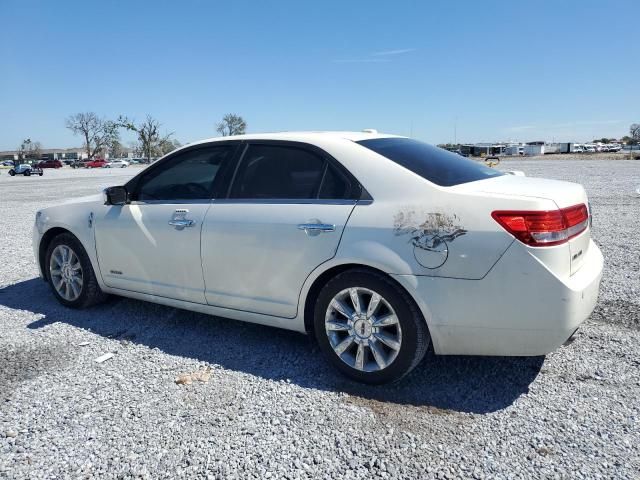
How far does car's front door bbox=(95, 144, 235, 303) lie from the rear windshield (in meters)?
1.24

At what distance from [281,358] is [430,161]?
1.79 metres

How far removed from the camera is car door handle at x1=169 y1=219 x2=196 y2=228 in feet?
12.6

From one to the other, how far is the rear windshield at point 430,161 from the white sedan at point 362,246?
18 mm

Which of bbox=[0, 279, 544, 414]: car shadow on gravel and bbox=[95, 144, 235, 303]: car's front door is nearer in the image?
bbox=[0, 279, 544, 414]: car shadow on gravel

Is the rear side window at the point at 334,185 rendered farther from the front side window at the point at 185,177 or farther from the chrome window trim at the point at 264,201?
the front side window at the point at 185,177

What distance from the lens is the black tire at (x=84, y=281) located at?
4.67 meters

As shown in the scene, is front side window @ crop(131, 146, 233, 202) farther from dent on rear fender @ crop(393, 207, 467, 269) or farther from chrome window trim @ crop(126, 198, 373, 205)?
dent on rear fender @ crop(393, 207, 467, 269)

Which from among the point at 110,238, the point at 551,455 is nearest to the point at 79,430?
the point at 110,238

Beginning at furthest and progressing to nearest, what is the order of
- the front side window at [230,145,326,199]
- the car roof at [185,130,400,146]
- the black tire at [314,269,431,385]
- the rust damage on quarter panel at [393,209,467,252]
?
1. the car roof at [185,130,400,146]
2. the front side window at [230,145,326,199]
3. the black tire at [314,269,431,385]
4. the rust damage on quarter panel at [393,209,467,252]

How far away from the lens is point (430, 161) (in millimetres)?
3494

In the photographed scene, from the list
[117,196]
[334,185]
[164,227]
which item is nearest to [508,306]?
[334,185]

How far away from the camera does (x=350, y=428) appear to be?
278 cm

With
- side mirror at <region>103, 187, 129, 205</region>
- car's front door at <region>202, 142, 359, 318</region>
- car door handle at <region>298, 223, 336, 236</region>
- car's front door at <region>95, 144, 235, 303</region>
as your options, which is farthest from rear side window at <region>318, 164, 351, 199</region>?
side mirror at <region>103, 187, 129, 205</region>

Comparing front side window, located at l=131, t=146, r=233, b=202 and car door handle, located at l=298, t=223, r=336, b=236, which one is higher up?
front side window, located at l=131, t=146, r=233, b=202
